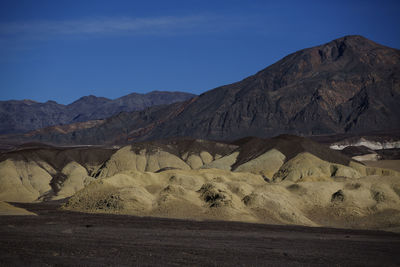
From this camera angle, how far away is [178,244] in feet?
119

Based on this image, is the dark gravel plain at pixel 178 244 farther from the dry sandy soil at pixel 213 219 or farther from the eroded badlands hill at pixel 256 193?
the eroded badlands hill at pixel 256 193

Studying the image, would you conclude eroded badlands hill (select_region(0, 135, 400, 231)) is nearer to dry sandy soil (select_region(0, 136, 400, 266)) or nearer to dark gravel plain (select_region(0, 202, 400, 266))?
dry sandy soil (select_region(0, 136, 400, 266))

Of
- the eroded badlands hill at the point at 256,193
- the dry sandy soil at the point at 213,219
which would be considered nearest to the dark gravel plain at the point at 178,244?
the dry sandy soil at the point at 213,219

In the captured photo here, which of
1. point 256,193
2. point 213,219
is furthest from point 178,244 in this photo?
point 256,193

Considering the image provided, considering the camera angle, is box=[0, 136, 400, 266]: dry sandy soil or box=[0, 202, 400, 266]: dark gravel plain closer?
box=[0, 202, 400, 266]: dark gravel plain

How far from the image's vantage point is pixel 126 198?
5462 cm

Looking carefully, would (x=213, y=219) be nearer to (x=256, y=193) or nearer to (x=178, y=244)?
(x=256, y=193)

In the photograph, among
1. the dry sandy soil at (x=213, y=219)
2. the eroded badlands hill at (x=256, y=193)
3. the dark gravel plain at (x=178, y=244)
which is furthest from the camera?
the eroded badlands hill at (x=256, y=193)

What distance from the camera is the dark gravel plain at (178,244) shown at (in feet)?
102

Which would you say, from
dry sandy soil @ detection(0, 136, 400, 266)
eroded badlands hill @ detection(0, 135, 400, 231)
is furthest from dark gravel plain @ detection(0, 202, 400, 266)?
eroded badlands hill @ detection(0, 135, 400, 231)

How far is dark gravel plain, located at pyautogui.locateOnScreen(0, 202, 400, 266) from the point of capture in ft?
102

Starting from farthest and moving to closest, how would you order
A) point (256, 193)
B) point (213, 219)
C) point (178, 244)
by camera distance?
point (256, 193)
point (213, 219)
point (178, 244)

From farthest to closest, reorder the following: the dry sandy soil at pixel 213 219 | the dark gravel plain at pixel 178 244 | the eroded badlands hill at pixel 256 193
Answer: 1. the eroded badlands hill at pixel 256 193
2. the dry sandy soil at pixel 213 219
3. the dark gravel plain at pixel 178 244

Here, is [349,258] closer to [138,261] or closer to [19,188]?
[138,261]
